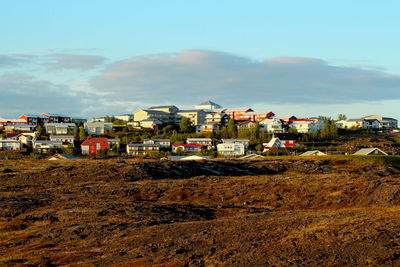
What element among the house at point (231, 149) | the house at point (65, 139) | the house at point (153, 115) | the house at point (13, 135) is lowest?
the house at point (231, 149)

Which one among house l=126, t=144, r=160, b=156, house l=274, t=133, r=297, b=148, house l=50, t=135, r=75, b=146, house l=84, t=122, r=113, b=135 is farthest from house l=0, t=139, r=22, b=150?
house l=274, t=133, r=297, b=148

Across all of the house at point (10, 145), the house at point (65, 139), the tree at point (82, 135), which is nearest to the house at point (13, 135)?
the house at point (10, 145)

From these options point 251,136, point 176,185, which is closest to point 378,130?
point 251,136

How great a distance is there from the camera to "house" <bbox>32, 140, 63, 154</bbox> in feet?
448

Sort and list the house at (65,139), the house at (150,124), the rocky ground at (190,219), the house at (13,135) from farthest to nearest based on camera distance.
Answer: the house at (150,124) → the house at (13,135) → the house at (65,139) → the rocky ground at (190,219)

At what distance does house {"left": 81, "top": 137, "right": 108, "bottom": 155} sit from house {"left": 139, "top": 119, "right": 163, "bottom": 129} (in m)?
39.9

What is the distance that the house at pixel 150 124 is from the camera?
574 feet

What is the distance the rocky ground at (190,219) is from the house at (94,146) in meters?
61.5

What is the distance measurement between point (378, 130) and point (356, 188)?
146675mm

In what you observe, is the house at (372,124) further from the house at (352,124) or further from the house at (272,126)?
the house at (272,126)

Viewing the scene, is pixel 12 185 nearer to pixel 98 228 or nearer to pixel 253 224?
pixel 98 228

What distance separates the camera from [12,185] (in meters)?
63.4

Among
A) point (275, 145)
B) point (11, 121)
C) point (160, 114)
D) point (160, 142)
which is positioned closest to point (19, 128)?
point (11, 121)

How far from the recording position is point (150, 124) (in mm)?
175750
